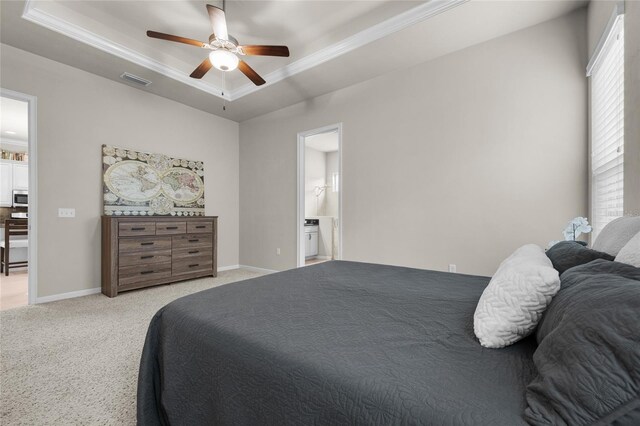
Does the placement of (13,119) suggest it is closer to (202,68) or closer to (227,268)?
(227,268)

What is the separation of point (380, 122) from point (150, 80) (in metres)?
3.11

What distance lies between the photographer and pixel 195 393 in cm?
106

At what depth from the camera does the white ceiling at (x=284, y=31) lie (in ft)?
8.71

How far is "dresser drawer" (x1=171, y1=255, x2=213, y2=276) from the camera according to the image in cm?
406

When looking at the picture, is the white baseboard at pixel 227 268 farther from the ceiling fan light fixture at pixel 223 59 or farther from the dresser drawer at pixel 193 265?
the ceiling fan light fixture at pixel 223 59

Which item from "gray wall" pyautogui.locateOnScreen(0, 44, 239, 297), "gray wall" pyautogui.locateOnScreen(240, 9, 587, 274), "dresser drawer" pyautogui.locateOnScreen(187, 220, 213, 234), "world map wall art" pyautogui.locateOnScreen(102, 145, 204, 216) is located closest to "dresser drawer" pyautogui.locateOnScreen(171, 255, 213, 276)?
"dresser drawer" pyautogui.locateOnScreen(187, 220, 213, 234)

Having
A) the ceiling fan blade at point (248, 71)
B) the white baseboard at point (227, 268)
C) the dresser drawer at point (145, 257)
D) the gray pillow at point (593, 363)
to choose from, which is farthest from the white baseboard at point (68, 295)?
the gray pillow at point (593, 363)

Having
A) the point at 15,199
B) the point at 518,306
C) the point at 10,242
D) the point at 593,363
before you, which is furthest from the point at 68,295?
the point at 15,199

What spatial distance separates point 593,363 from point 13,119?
819cm

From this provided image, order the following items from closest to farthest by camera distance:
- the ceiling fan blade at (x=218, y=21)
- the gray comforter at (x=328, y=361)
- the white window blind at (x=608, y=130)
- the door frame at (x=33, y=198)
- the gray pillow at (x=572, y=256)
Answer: the gray comforter at (x=328, y=361) < the gray pillow at (x=572, y=256) < the white window blind at (x=608, y=130) < the ceiling fan blade at (x=218, y=21) < the door frame at (x=33, y=198)

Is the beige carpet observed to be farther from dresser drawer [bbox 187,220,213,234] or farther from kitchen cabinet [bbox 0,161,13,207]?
kitchen cabinet [bbox 0,161,13,207]

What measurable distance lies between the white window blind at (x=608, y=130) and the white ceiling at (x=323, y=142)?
4204mm

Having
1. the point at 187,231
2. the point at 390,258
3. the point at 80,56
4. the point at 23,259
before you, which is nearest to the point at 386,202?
the point at 390,258

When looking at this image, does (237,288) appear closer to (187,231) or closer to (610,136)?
(610,136)
